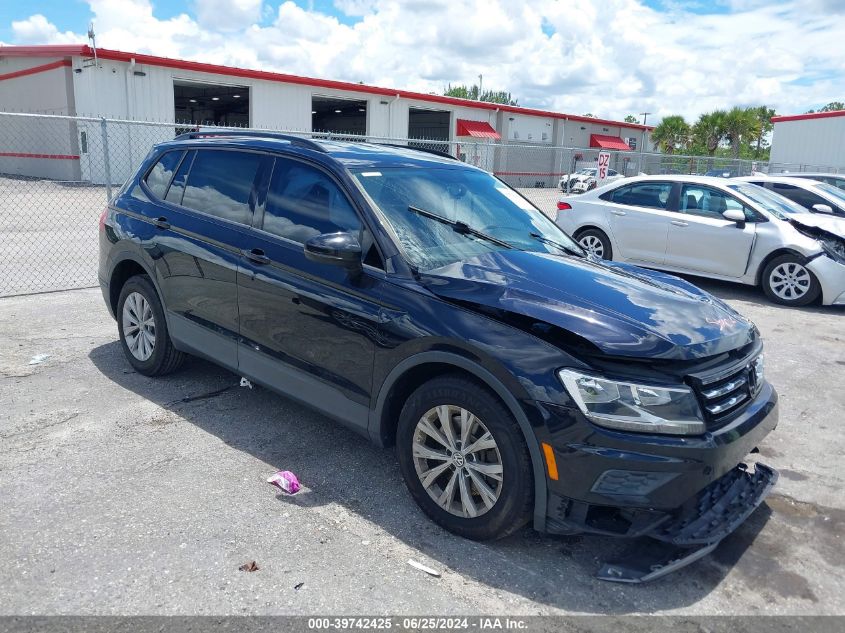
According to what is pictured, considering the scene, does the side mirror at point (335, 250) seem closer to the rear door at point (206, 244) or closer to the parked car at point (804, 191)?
the rear door at point (206, 244)

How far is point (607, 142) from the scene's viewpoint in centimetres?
4828

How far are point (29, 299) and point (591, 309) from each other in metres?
7.02

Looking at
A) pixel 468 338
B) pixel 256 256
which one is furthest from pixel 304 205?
pixel 468 338

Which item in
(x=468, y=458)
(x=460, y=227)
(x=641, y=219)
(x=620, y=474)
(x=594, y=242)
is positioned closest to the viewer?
(x=620, y=474)

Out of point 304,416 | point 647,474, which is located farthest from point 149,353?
point 647,474

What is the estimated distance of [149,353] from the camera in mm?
5223

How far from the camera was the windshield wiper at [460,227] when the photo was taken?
391 cm

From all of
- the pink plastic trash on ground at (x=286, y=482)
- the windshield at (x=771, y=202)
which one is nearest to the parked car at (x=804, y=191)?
the windshield at (x=771, y=202)

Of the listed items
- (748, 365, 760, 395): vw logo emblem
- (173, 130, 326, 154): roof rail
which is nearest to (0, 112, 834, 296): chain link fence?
(173, 130, 326, 154): roof rail

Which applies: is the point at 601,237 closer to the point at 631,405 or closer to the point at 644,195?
the point at 644,195

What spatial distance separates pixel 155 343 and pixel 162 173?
50.4 inches

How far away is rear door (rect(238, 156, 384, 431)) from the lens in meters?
3.61

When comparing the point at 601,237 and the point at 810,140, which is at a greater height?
the point at 810,140

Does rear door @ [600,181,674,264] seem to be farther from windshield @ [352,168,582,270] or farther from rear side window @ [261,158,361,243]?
rear side window @ [261,158,361,243]
